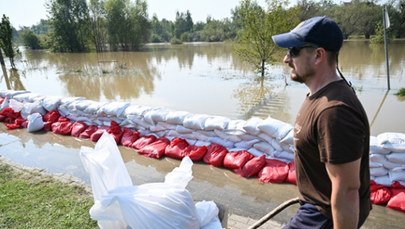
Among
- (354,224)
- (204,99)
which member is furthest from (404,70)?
(354,224)

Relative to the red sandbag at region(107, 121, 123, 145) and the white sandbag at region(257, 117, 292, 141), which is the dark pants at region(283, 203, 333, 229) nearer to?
the white sandbag at region(257, 117, 292, 141)

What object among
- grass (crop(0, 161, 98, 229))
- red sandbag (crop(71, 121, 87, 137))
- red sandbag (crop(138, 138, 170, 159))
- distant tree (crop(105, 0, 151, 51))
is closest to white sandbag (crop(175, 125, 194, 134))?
red sandbag (crop(138, 138, 170, 159))

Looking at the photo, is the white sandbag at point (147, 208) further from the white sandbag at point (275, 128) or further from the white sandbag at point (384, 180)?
the white sandbag at point (384, 180)

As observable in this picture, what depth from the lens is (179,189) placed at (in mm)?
1918

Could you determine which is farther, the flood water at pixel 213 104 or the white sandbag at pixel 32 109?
the white sandbag at pixel 32 109

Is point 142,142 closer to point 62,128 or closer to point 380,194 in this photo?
point 62,128

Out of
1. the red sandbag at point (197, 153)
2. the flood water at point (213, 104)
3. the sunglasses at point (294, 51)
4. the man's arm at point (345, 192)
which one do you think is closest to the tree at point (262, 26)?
the flood water at point (213, 104)

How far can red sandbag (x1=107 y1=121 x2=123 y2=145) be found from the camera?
4.66 m

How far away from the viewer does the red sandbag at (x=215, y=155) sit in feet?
12.3

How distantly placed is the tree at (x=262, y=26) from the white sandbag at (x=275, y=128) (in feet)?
27.5

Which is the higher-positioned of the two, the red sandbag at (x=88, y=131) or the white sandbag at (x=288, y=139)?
the white sandbag at (x=288, y=139)

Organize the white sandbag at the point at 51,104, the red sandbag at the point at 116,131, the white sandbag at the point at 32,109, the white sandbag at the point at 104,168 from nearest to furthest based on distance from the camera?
the white sandbag at the point at 104,168
the red sandbag at the point at 116,131
the white sandbag at the point at 51,104
the white sandbag at the point at 32,109

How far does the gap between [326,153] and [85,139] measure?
472 centimetres

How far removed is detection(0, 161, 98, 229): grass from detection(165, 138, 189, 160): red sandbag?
4.38ft
